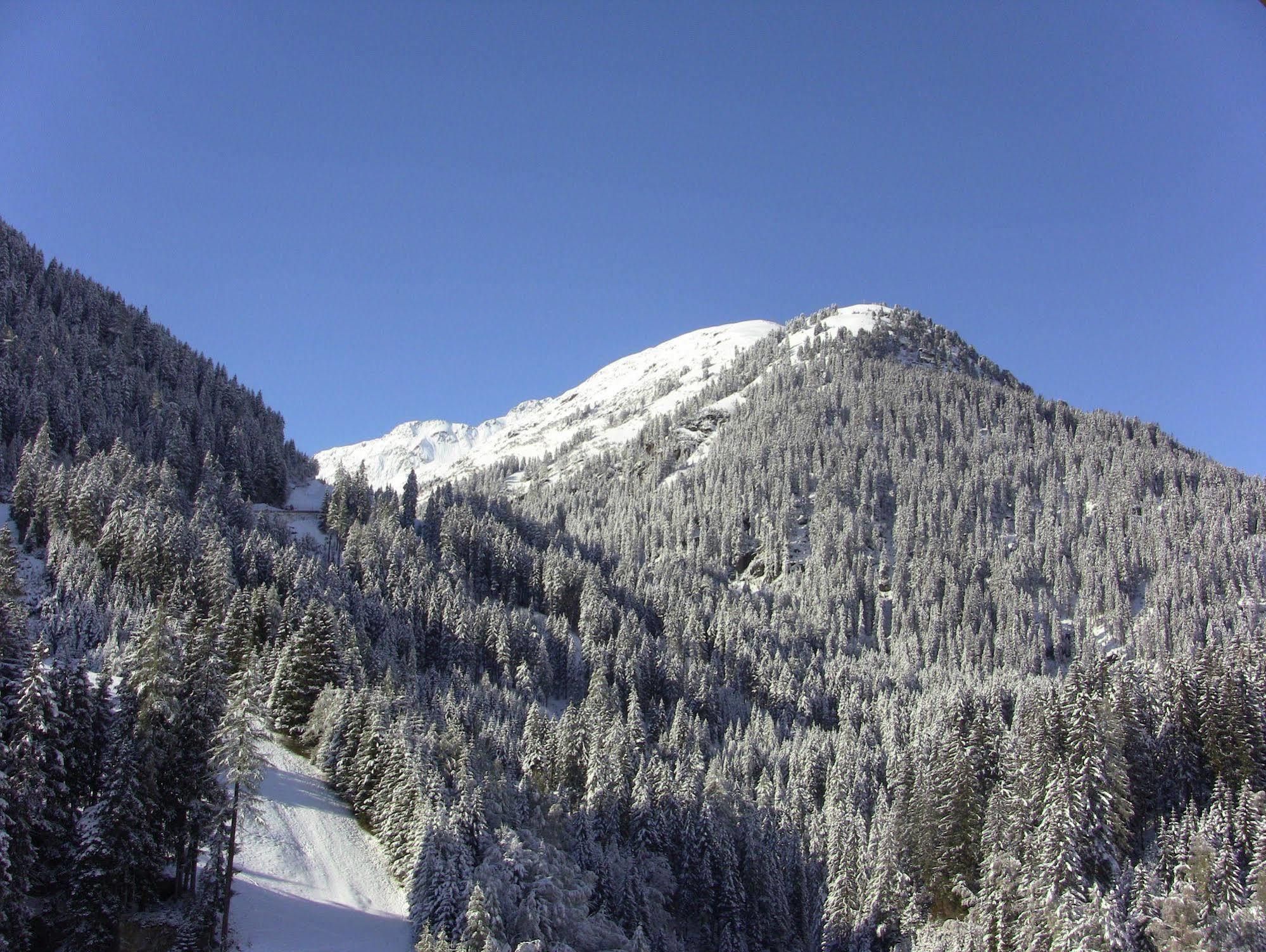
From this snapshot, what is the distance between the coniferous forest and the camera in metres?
41.0

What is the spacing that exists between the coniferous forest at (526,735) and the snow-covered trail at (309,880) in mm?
1933

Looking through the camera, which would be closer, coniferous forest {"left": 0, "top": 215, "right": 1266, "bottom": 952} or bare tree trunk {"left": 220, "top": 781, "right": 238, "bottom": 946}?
bare tree trunk {"left": 220, "top": 781, "right": 238, "bottom": 946}

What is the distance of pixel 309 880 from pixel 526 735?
2931 cm

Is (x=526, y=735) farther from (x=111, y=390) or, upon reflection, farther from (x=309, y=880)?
(x=111, y=390)

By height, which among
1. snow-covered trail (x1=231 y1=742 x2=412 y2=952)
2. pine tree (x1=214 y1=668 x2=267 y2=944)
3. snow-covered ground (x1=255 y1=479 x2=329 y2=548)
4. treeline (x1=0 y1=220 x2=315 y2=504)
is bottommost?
snow-covered trail (x1=231 y1=742 x2=412 y2=952)

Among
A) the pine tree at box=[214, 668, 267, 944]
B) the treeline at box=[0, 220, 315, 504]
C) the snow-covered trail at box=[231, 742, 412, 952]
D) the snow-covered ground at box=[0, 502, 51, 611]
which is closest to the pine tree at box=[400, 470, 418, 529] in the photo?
the treeline at box=[0, 220, 315, 504]

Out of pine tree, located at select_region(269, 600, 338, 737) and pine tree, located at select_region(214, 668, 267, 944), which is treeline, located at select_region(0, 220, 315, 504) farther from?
pine tree, located at select_region(214, 668, 267, 944)

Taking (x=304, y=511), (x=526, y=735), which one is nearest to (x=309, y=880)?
(x=526, y=735)

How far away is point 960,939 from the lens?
54625 mm

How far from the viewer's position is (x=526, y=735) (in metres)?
79.1

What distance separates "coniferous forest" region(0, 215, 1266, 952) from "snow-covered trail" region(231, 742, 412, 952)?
1933 mm

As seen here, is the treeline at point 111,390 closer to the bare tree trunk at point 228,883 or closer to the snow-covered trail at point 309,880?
the snow-covered trail at point 309,880

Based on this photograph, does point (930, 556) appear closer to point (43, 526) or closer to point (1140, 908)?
point (1140, 908)

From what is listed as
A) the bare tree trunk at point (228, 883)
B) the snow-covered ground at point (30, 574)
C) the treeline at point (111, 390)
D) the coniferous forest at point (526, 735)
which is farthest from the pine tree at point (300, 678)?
the treeline at point (111, 390)
